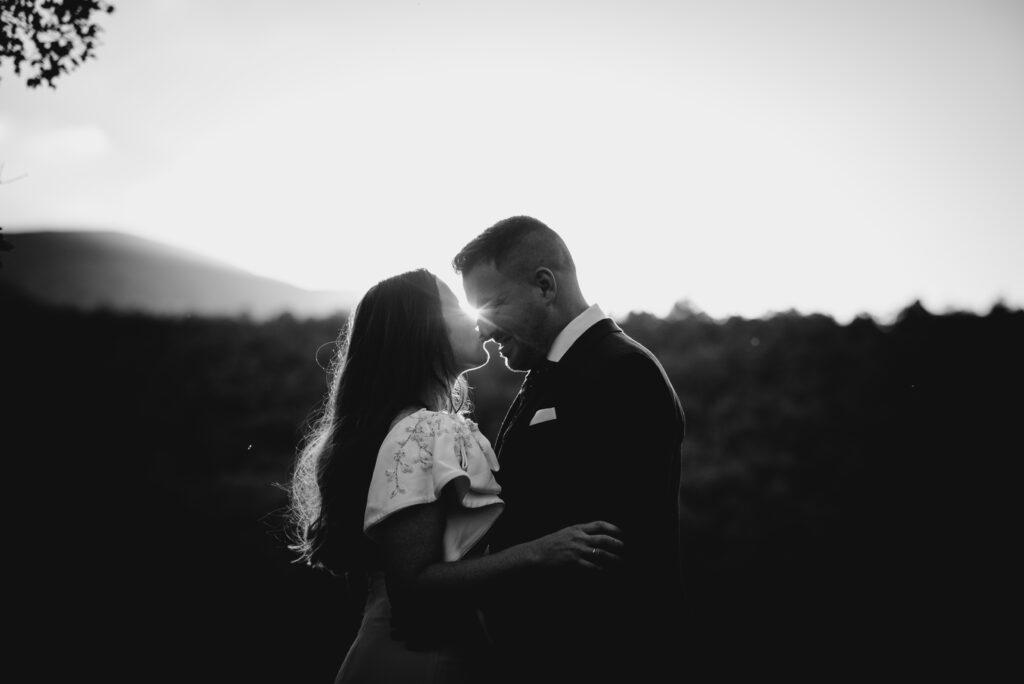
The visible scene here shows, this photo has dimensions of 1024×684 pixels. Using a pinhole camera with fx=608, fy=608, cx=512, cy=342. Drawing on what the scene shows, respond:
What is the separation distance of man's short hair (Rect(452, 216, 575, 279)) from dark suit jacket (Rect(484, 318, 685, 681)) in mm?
576

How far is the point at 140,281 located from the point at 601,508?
31141 mm

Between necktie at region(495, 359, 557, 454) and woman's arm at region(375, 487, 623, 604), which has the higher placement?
necktie at region(495, 359, 557, 454)

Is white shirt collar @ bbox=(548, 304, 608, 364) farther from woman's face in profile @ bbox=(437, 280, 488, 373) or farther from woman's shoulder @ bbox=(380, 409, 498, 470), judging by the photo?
woman's shoulder @ bbox=(380, 409, 498, 470)

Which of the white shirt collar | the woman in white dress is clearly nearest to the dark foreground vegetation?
the white shirt collar

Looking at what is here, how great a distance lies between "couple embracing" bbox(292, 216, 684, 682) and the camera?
185cm

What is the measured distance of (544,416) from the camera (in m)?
2.46

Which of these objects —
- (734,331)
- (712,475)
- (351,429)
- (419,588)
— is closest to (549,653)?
(419,588)

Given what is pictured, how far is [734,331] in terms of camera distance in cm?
1220

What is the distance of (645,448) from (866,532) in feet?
26.5

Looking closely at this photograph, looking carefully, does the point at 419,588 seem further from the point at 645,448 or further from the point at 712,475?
the point at 712,475

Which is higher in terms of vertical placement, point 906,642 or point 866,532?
point 866,532

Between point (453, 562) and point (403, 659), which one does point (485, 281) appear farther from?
point (403, 659)

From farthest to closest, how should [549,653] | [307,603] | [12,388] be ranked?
[12,388] < [307,603] < [549,653]

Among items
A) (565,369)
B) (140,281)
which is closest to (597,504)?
(565,369)
